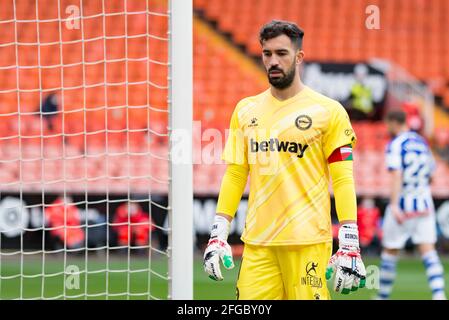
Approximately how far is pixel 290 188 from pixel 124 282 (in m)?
4.93

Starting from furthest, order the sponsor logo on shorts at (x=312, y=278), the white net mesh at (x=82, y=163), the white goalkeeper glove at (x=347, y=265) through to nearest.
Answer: the white net mesh at (x=82, y=163) → the sponsor logo on shorts at (x=312, y=278) → the white goalkeeper glove at (x=347, y=265)

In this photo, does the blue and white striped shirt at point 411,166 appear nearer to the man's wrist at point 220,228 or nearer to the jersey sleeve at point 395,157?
the jersey sleeve at point 395,157

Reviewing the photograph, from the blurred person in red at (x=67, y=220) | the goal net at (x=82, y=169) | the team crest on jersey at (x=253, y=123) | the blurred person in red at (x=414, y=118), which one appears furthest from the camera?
the blurred person in red at (x=414, y=118)

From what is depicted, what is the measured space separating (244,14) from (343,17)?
1700 mm

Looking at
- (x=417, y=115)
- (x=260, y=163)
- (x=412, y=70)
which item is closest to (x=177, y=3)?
(x=260, y=163)

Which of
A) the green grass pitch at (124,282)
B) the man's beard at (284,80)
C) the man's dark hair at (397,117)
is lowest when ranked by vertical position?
the green grass pitch at (124,282)

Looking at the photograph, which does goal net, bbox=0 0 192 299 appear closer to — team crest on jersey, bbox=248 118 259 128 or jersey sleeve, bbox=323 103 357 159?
team crest on jersey, bbox=248 118 259 128

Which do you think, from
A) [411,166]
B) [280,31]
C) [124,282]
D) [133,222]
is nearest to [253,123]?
[280,31]

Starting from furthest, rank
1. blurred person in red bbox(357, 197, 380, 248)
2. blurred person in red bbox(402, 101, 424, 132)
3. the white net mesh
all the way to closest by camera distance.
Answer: blurred person in red bbox(402, 101, 424, 132)
blurred person in red bbox(357, 197, 380, 248)
the white net mesh

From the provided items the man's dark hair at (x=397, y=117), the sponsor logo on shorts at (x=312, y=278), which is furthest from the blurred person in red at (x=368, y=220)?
the sponsor logo on shorts at (x=312, y=278)

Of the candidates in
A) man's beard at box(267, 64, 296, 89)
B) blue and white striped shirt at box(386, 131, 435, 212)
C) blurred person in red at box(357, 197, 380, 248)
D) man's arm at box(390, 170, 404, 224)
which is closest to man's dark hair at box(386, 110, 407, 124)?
blue and white striped shirt at box(386, 131, 435, 212)

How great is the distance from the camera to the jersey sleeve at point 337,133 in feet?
15.3

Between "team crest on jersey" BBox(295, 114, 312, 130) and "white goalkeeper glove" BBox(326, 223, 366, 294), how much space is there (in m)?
0.52

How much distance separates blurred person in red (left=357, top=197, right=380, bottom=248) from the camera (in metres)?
12.0
